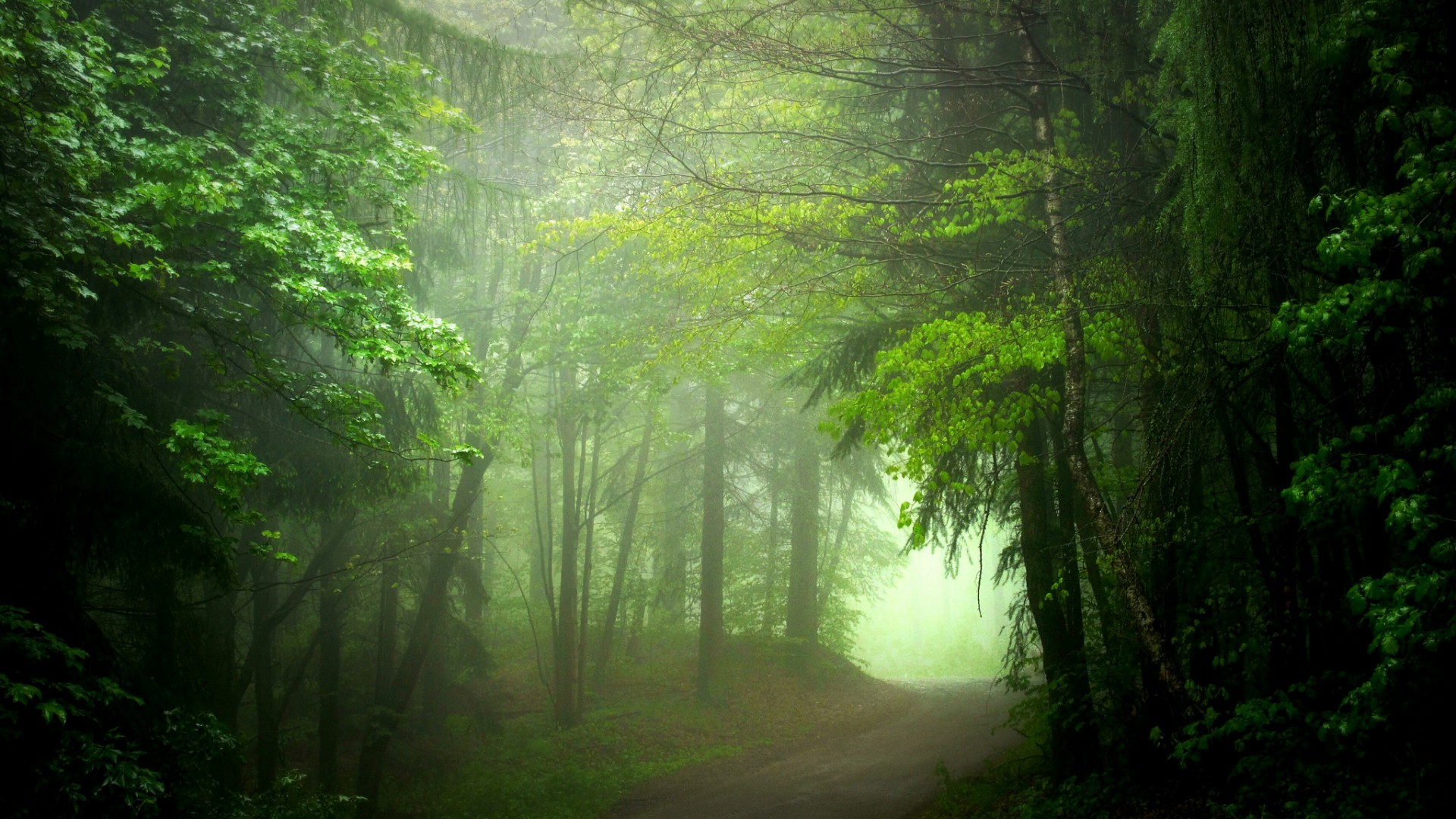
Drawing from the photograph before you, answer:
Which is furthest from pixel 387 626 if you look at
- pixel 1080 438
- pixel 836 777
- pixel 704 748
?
pixel 1080 438

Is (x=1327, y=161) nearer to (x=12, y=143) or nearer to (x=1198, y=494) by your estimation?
(x=1198, y=494)

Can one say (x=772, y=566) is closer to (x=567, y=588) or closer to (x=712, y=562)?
(x=712, y=562)

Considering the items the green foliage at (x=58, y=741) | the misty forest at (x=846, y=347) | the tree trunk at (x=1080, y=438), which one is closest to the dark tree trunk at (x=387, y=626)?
the misty forest at (x=846, y=347)

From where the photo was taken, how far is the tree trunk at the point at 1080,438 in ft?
20.6

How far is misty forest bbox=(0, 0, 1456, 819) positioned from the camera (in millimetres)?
4738

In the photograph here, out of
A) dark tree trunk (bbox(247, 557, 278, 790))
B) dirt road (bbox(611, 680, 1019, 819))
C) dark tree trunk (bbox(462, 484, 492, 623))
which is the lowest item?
dirt road (bbox(611, 680, 1019, 819))

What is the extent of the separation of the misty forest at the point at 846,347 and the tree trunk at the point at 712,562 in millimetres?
3008

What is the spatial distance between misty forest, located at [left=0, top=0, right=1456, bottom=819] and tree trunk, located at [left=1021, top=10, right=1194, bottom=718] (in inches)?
1.7

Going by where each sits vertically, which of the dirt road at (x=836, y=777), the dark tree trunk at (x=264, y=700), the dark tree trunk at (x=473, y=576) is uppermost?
the dark tree trunk at (x=473, y=576)

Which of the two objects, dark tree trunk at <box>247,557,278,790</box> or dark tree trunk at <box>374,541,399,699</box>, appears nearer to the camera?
dark tree trunk at <box>247,557,278,790</box>

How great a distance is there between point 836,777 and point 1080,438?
7758 millimetres

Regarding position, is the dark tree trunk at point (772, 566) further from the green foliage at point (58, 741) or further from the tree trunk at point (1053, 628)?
the green foliage at point (58, 741)

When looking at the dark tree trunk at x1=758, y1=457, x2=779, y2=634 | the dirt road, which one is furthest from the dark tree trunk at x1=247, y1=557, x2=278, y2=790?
the dark tree trunk at x1=758, y1=457, x2=779, y2=634

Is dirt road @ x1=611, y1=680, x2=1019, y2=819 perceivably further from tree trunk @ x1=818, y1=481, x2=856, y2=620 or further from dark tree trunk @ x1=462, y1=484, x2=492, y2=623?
tree trunk @ x1=818, y1=481, x2=856, y2=620
